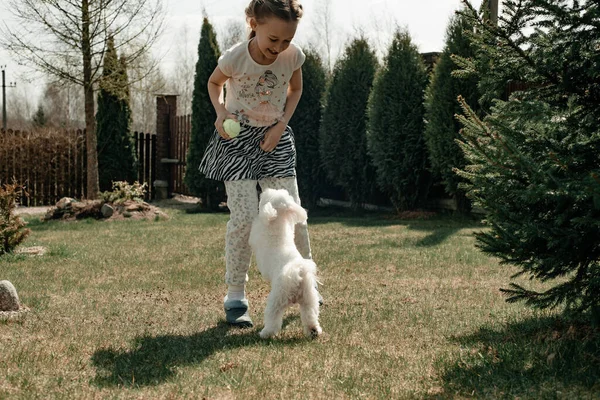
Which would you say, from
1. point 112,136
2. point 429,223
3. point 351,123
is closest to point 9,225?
point 429,223

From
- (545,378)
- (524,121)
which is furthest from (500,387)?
(524,121)

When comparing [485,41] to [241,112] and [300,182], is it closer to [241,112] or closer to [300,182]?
[241,112]

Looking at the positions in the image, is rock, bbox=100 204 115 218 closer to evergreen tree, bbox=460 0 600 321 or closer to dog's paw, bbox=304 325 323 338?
dog's paw, bbox=304 325 323 338

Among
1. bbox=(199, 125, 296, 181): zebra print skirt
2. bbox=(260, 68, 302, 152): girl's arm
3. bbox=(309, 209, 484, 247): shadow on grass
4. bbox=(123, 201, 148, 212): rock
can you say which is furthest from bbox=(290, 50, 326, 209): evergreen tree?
bbox=(199, 125, 296, 181): zebra print skirt

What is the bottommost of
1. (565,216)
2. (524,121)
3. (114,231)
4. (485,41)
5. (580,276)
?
(114,231)

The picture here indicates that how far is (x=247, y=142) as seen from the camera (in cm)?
416

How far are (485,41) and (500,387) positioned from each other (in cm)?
186

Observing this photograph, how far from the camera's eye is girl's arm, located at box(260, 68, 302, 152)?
412 centimetres

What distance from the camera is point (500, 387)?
282 centimetres

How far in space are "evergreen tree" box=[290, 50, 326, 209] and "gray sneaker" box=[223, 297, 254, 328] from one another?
10494 mm

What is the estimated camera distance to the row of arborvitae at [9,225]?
687 cm

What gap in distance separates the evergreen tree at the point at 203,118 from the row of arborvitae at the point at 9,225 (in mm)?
7463

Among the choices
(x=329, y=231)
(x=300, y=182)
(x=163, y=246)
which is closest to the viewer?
(x=163, y=246)

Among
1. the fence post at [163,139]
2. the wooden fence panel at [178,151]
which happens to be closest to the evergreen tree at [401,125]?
the wooden fence panel at [178,151]
